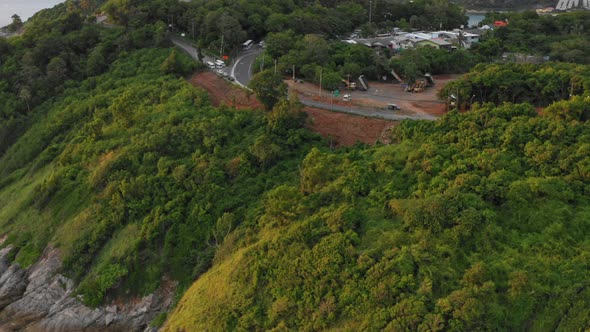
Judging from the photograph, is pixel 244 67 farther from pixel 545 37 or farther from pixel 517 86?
pixel 545 37

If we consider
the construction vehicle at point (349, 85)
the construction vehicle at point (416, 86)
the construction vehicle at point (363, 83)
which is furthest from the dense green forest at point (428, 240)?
the construction vehicle at point (363, 83)

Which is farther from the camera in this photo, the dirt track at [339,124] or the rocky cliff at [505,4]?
the rocky cliff at [505,4]

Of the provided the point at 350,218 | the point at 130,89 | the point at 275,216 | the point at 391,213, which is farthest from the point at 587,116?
the point at 130,89

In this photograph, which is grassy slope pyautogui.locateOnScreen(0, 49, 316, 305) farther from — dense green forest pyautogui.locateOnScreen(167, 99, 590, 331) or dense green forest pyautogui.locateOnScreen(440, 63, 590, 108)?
dense green forest pyautogui.locateOnScreen(440, 63, 590, 108)

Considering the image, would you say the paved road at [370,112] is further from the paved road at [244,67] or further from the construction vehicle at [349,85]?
the paved road at [244,67]

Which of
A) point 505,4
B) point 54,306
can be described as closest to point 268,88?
point 54,306

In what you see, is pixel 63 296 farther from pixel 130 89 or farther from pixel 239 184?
pixel 130 89
